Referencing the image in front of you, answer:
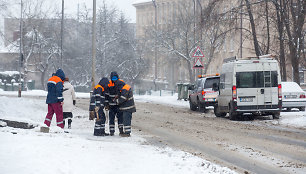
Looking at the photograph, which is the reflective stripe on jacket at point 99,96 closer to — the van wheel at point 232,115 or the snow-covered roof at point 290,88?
the van wheel at point 232,115

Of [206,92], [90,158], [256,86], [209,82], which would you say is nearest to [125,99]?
[90,158]

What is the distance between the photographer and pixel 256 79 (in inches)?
819

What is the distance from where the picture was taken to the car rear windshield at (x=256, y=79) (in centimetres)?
2078

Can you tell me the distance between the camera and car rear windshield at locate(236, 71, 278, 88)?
2078 cm

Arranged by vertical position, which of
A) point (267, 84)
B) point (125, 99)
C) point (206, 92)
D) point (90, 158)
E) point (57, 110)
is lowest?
point (90, 158)

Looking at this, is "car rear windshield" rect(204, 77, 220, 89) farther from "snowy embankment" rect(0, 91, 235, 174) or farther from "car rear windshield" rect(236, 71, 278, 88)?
"snowy embankment" rect(0, 91, 235, 174)

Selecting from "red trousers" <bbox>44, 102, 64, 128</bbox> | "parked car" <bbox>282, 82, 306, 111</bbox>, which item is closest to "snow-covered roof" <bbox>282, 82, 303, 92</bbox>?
"parked car" <bbox>282, 82, 306, 111</bbox>

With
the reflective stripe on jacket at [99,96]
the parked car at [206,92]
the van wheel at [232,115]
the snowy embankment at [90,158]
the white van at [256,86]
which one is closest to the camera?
the snowy embankment at [90,158]

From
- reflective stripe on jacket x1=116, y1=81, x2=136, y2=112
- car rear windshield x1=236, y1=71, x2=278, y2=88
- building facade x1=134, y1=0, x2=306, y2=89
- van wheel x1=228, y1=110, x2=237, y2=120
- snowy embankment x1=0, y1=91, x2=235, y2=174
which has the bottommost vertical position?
snowy embankment x1=0, y1=91, x2=235, y2=174

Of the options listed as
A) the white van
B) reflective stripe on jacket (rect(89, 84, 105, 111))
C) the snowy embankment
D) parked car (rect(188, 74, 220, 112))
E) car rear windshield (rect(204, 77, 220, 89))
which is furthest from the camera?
car rear windshield (rect(204, 77, 220, 89))

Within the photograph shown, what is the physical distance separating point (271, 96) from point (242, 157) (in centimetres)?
1036

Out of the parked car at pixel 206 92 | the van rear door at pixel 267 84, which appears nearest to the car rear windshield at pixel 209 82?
Result: the parked car at pixel 206 92

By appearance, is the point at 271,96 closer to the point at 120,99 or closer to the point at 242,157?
the point at 120,99

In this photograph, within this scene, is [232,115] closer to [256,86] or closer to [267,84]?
[256,86]
